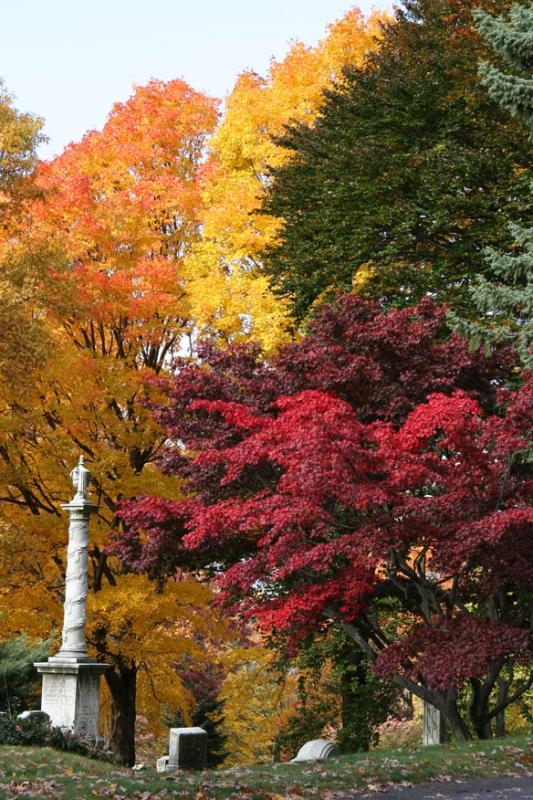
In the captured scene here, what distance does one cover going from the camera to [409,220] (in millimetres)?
17969

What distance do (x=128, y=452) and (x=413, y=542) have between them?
328 inches

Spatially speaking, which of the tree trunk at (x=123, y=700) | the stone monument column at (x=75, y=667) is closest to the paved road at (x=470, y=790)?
the stone monument column at (x=75, y=667)

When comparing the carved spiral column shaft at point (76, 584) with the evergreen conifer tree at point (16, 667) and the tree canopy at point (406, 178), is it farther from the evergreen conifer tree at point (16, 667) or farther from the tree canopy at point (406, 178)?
the tree canopy at point (406, 178)

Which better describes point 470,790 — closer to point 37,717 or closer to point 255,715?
point 37,717

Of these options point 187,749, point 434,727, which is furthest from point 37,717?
point 434,727

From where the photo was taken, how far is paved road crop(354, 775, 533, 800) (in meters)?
9.12

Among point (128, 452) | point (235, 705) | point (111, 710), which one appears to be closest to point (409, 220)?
point (128, 452)

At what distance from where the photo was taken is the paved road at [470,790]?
29.9 feet

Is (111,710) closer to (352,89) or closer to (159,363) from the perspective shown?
(159,363)

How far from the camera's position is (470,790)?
966cm

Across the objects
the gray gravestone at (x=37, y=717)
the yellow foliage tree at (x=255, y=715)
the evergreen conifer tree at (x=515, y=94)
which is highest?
the evergreen conifer tree at (x=515, y=94)

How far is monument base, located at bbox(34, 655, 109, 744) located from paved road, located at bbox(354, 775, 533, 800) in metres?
6.69

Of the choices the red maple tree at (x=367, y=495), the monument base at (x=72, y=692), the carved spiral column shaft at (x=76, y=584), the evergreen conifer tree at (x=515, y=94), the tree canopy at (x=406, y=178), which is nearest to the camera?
the evergreen conifer tree at (x=515, y=94)

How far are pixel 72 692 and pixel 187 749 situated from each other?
2718 millimetres
